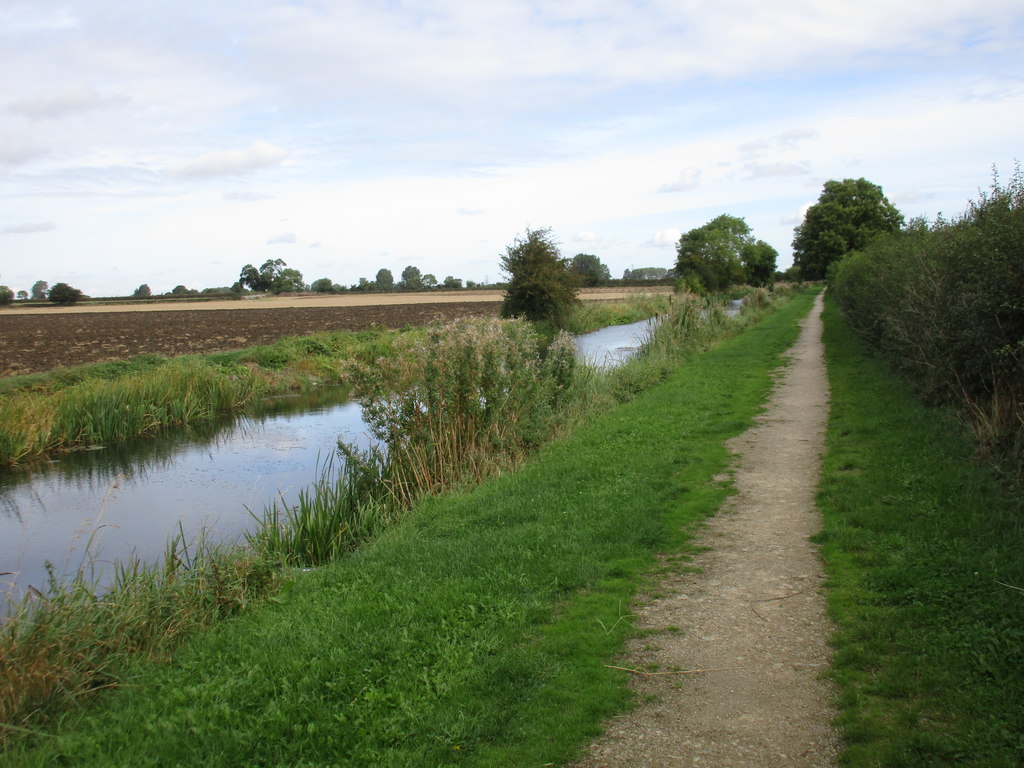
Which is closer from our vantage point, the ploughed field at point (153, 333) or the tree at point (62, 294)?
the ploughed field at point (153, 333)

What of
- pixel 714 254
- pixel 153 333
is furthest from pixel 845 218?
pixel 153 333

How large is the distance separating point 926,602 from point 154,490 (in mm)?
13077

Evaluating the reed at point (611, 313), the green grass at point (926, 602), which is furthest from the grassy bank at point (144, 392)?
the reed at point (611, 313)

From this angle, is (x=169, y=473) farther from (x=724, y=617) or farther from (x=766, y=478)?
(x=724, y=617)

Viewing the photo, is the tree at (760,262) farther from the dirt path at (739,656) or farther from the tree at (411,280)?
the dirt path at (739,656)

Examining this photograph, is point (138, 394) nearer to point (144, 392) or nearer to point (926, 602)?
point (144, 392)

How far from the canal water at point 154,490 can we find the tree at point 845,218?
47.2 metres

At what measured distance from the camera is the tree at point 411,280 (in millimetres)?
123312

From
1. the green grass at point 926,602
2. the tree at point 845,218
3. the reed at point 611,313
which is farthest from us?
the tree at point 845,218

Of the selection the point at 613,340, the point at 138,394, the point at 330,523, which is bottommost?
the point at 330,523

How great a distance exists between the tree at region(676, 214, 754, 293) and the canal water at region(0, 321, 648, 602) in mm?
40405

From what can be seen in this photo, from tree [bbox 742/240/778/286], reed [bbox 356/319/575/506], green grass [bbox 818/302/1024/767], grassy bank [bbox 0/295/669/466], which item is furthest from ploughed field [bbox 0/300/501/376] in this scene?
tree [bbox 742/240/778/286]

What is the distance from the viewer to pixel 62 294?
8944 centimetres

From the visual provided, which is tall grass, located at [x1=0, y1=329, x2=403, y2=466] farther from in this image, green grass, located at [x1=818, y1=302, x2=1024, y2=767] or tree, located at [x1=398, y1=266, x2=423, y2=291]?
tree, located at [x1=398, y1=266, x2=423, y2=291]
